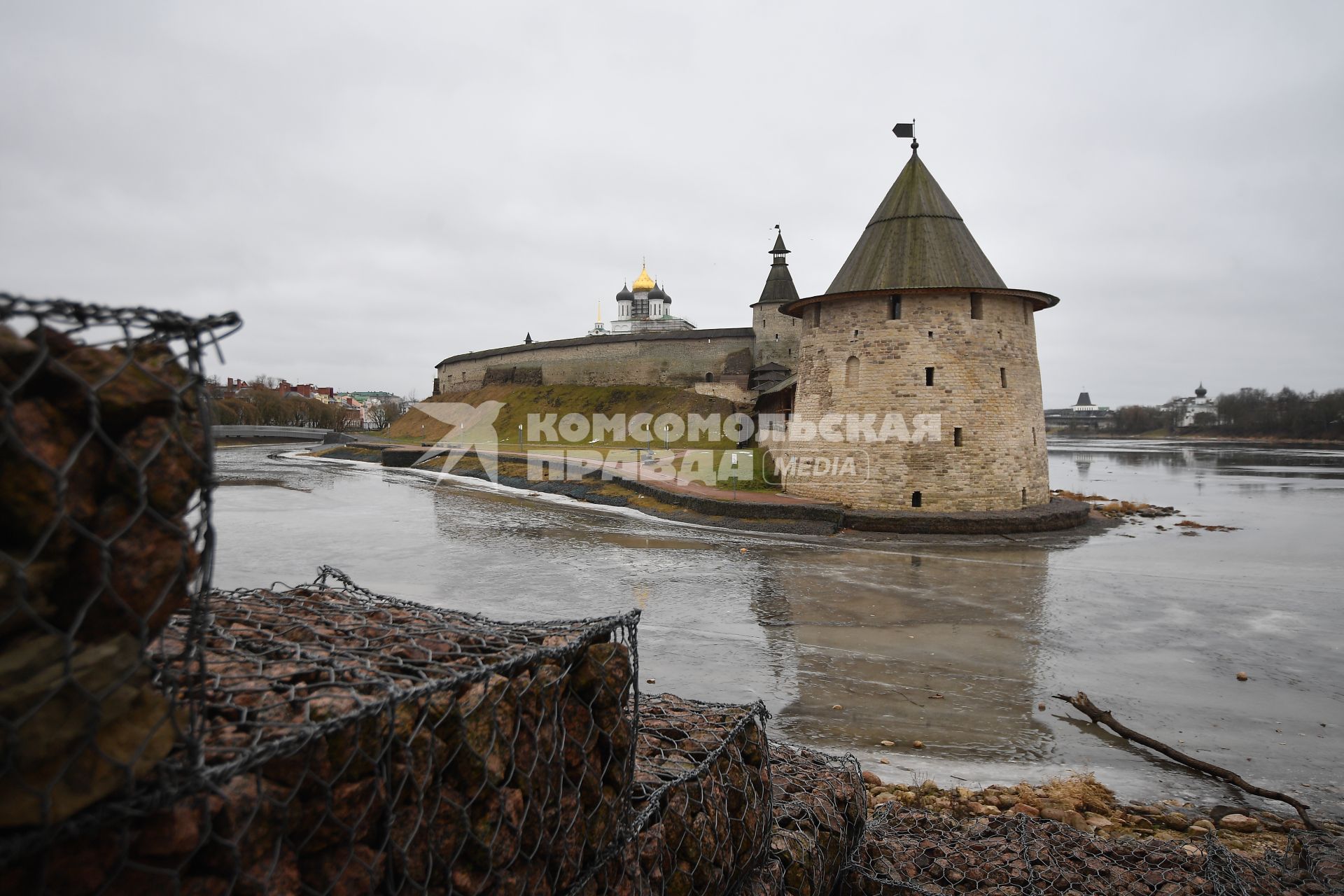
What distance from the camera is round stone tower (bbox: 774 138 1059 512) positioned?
20.3 meters

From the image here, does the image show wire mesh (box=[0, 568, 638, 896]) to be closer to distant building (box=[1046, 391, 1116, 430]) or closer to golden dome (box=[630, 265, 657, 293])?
golden dome (box=[630, 265, 657, 293])

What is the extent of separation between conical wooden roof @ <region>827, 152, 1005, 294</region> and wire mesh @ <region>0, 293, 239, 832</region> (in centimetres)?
2052

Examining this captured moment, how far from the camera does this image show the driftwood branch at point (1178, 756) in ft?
18.4

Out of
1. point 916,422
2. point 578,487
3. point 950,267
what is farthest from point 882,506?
point 578,487

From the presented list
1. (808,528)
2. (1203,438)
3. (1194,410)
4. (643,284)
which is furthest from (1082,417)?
(808,528)

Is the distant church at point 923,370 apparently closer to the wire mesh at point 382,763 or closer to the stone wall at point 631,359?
the wire mesh at point 382,763

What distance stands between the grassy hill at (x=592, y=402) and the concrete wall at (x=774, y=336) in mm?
3597

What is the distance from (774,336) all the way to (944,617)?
33167 mm

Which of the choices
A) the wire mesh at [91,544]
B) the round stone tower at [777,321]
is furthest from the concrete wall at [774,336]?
the wire mesh at [91,544]

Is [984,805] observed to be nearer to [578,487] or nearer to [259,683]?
[259,683]

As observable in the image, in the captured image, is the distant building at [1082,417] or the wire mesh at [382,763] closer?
the wire mesh at [382,763]

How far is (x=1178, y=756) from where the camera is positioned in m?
6.51

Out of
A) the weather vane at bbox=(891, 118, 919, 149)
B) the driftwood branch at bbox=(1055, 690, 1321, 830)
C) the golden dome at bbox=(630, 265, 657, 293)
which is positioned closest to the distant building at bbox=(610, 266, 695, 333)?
the golden dome at bbox=(630, 265, 657, 293)

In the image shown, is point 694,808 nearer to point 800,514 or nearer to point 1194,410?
point 800,514
